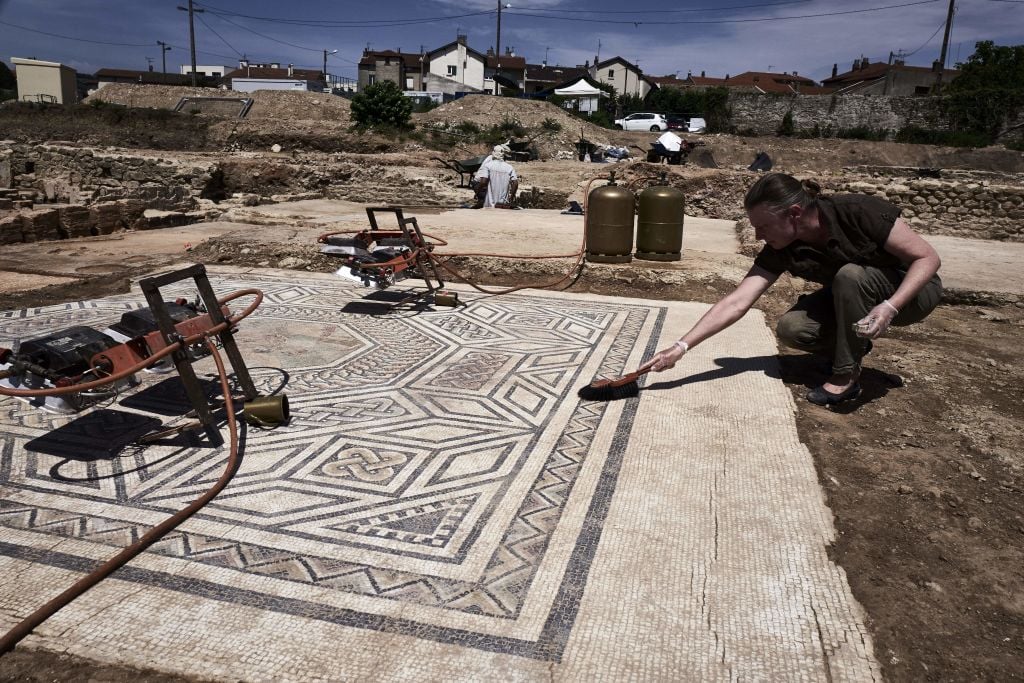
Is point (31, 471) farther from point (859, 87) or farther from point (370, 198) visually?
point (859, 87)

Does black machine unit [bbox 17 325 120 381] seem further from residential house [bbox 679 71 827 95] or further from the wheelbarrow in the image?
residential house [bbox 679 71 827 95]

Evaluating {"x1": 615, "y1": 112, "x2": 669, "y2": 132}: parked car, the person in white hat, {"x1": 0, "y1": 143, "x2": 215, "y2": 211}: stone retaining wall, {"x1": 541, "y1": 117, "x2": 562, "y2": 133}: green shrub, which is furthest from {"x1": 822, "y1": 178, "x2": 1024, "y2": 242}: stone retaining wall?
{"x1": 615, "y1": 112, "x2": 669, "y2": 132}: parked car

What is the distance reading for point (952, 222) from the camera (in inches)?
382

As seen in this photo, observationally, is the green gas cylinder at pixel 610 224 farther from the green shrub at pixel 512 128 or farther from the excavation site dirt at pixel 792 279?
the green shrub at pixel 512 128

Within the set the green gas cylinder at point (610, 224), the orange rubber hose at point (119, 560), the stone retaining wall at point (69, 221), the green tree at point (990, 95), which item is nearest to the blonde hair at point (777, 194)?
the orange rubber hose at point (119, 560)

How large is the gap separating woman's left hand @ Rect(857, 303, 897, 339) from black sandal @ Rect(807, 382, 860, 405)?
1.80 ft

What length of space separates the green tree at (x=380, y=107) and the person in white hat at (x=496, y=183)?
12170mm

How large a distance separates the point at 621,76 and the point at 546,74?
7.67 meters

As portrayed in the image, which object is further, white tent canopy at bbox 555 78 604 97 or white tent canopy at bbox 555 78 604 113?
white tent canopy at bbox 555 78 604 97

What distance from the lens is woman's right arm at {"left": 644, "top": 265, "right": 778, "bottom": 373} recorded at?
10.1 feet

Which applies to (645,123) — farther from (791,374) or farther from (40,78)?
(40,78)

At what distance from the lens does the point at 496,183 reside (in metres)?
11.0

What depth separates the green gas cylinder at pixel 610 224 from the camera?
631cm

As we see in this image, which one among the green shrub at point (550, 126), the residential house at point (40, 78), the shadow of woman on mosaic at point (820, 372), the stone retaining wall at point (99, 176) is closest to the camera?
the shadow of woman on mosaic at point (820, 372)
